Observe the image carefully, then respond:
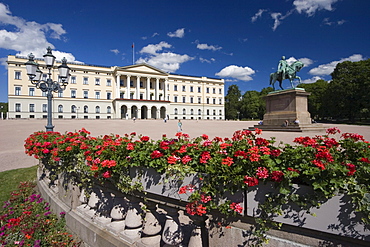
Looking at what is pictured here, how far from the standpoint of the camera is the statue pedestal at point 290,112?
16.5m

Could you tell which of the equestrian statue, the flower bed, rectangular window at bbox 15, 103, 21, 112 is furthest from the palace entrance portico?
the flower bed

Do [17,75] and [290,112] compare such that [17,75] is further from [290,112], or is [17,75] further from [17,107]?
[290,112]

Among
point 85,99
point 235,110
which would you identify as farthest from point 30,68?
point 235,110

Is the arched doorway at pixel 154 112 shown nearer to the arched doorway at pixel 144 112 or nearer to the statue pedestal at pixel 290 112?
the arched doorway at pixel 144 112

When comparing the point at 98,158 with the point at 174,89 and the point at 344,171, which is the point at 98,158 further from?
the point at 174,89

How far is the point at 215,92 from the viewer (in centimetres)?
7762

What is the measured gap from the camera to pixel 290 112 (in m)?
17.2

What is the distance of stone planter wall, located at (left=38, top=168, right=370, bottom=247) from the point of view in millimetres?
1440

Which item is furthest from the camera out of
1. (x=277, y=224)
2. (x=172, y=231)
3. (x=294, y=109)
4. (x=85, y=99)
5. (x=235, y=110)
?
(x=235, y=110)

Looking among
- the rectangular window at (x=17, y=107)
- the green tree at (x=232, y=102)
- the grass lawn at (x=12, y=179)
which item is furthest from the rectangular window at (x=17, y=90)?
the green tree at (x=232, y=102)

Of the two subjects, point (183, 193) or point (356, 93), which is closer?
point (183, 193)

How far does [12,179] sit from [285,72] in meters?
21.0

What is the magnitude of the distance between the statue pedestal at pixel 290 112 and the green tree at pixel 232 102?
2261 inches

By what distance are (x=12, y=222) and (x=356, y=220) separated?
5267 millimetres
